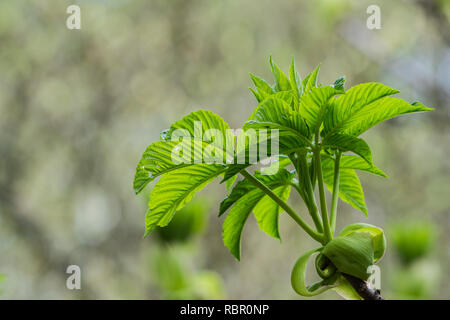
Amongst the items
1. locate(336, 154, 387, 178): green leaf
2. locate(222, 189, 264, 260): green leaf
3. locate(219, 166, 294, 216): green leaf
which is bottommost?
locate(222, 189, 264, 260): green leaf

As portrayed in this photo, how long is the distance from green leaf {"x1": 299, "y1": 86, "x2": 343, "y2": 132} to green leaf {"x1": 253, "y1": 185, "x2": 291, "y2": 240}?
0.20 feet

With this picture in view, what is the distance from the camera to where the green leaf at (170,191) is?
28cm

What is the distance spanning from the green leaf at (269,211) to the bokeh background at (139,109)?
199cm

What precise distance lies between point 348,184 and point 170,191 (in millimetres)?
134

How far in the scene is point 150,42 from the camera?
286 centimetres

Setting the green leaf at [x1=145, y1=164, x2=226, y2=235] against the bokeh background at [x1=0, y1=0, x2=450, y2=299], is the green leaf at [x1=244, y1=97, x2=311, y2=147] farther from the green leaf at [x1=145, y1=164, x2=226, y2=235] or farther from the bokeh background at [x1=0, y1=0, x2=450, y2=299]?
the bokeh background at [x1=0, y1=0, x2=450, y2=299]

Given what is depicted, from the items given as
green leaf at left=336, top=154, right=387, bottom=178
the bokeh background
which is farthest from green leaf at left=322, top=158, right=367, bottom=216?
the bokeh background

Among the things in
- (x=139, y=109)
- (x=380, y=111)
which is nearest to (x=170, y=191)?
(x=380, y=111)

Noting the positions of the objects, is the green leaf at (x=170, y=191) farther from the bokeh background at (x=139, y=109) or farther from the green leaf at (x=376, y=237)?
the bokeh background at (x=139, y=109)

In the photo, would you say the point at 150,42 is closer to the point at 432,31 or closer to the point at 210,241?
the point at 210,241

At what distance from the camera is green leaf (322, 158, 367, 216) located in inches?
12.8

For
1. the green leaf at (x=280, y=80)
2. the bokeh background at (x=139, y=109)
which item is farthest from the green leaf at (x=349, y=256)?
the bokeh background at (x=139, y=109)

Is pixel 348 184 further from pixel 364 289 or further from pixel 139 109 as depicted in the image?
pixel 139 109
